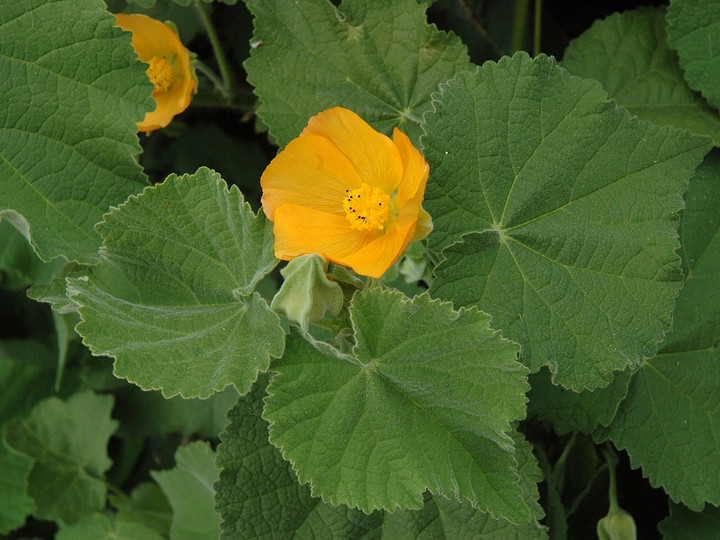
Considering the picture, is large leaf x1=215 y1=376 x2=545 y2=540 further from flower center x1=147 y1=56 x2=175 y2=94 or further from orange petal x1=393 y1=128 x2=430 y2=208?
flower center x1=147 y1=56 x2=175 y2=94

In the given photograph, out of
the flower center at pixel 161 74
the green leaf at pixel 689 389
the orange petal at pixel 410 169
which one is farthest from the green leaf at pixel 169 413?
→ the green leaf at pixel 689 389

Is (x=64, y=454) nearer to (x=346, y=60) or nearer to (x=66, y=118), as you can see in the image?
(x=66, y=118)

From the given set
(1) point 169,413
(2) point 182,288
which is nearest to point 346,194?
(2) point 182,288

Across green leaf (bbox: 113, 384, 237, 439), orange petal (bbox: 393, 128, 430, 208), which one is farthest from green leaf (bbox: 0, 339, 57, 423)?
orange petal (bbox: 393, 128, 430, 208)

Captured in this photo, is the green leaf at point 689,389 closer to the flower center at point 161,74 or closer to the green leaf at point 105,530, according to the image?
the flower center at point 161,74

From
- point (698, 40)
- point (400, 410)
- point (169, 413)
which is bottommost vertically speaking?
point (169, 413)

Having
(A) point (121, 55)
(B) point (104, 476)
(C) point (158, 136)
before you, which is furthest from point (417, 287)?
(B) point (104, 476)

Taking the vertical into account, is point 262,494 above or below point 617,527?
above
